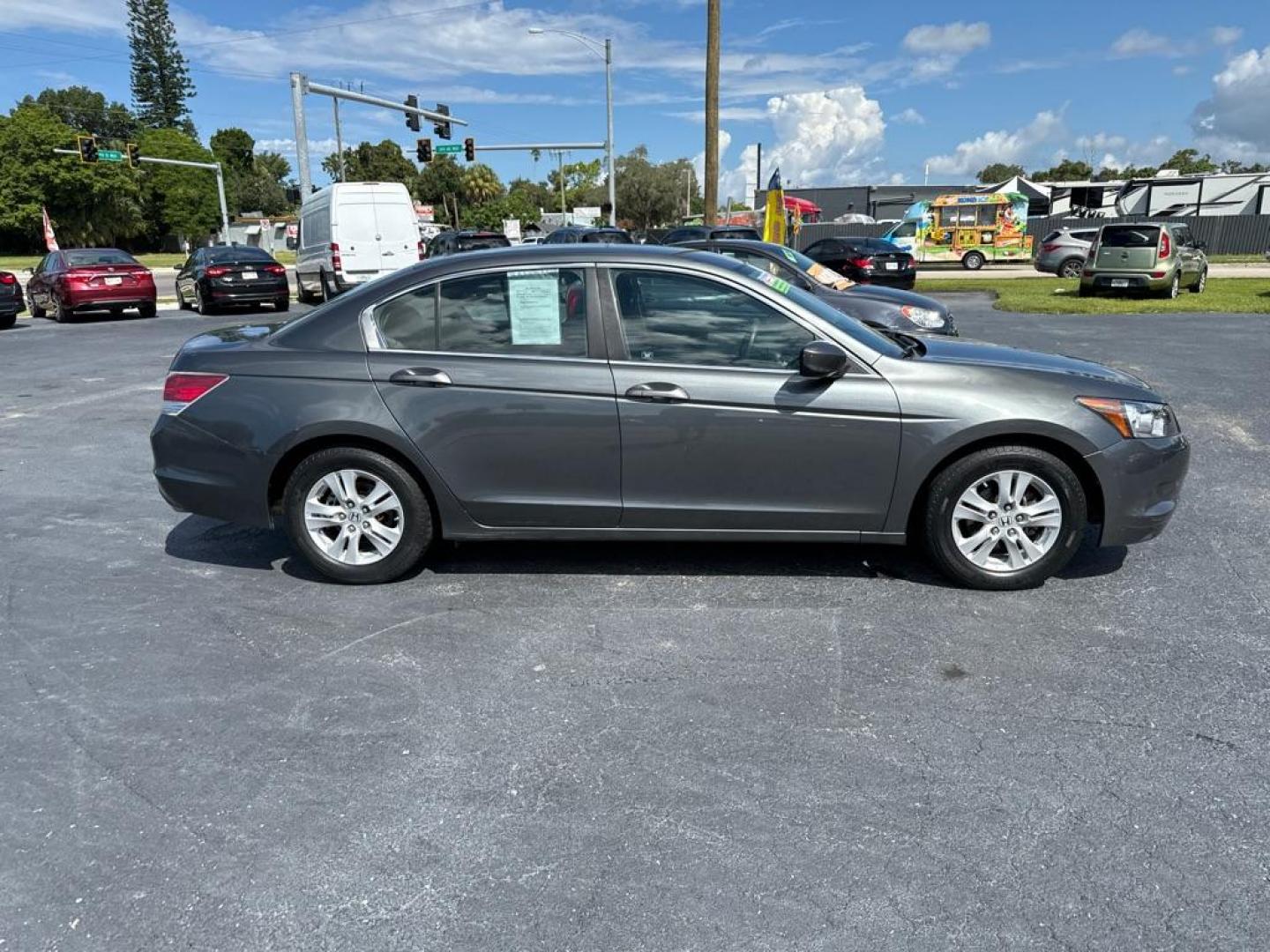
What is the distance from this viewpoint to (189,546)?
17.6 ft

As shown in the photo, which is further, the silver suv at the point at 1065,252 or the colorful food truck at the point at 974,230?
the colorful food truck at the point at 974,230

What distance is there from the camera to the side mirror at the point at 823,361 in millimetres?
4289

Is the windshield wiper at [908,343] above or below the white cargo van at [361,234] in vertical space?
below

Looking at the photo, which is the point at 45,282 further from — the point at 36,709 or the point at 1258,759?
the point at 1258,759

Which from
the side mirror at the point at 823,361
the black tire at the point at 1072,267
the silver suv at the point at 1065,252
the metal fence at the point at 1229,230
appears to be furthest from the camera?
the metal fence at the point at 1229,230

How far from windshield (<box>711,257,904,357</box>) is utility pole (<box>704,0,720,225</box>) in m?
22.0

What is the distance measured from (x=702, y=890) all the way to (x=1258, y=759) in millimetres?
1947

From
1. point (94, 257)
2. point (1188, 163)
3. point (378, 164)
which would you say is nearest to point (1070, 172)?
point (1188, 163)

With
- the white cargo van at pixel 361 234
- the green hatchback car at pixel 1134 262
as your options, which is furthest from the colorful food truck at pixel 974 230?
the white cargo van at pixel 361 234

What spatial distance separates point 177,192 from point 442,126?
159 feet

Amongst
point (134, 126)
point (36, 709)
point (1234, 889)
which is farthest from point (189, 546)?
point (134, 126)

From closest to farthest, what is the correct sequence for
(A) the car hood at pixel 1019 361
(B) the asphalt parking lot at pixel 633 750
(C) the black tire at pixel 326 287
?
(B) the asphalt parking lot at pixel 633 750 → (A) the car hood at pixel 1019 361 → (C) the black tire at pixel 326 287

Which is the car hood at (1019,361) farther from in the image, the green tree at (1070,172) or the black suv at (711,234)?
the green tree at (1070,172)

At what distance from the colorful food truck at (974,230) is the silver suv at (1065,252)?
17.4 ft
